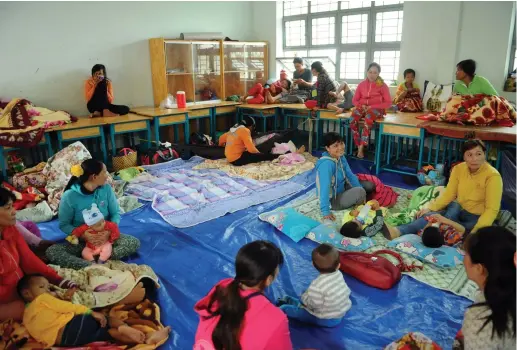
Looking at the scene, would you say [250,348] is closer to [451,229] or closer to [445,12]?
[451,229]

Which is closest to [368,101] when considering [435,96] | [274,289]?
[435,96]

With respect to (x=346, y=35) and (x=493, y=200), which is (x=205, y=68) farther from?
(x=493, y=200)

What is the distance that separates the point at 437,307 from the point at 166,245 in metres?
2.08

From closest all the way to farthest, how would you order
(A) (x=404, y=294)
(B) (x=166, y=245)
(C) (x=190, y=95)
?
(A) (x=404, y=294) → (B) (x=166, y=245) → (C) (x=190, y=95)

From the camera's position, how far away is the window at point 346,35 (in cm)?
659

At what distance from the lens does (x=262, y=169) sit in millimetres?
5191

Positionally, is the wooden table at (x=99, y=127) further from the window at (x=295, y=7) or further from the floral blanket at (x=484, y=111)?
the floral blanket at (x=484, y=111)

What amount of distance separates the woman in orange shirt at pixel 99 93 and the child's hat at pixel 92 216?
318 cm

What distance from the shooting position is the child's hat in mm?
2885

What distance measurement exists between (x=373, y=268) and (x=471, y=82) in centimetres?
295

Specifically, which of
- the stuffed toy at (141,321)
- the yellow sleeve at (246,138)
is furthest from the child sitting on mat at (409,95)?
the stuffed toy at (141,321)

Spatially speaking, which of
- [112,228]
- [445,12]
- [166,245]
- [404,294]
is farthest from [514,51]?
[112,228]

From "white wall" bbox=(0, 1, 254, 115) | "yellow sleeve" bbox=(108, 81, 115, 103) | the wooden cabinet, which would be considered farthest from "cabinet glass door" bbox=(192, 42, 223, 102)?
"yellow sleeve" bbox=(108, 81, 115, 103)

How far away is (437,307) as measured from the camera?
242 centimetres
